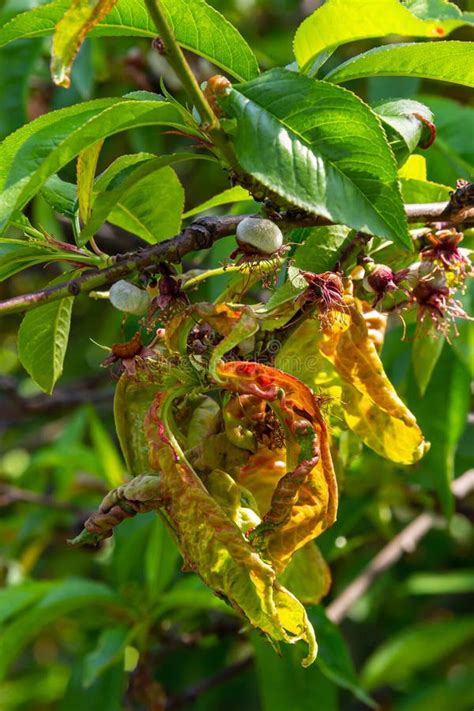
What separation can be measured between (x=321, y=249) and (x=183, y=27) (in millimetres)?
287

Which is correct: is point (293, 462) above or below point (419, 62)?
below

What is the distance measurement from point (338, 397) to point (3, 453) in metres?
2.62

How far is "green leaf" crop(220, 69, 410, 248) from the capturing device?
35.1 inches

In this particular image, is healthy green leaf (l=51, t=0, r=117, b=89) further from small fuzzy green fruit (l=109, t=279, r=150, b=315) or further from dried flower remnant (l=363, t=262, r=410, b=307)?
dried flower remnant (l=363, t=262, r=410, b=307)

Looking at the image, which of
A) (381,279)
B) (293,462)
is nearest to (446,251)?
(381,279)

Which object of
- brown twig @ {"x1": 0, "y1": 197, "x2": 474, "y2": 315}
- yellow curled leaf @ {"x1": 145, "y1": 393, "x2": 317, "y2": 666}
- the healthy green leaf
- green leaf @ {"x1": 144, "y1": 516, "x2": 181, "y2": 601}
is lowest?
green leaf @ {"x1": 144, "y1": 516, "x2": 181, "y2": 601}

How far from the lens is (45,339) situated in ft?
3.82

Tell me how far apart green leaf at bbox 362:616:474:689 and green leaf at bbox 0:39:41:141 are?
1.62 m

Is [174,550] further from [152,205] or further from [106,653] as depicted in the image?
[152,205]

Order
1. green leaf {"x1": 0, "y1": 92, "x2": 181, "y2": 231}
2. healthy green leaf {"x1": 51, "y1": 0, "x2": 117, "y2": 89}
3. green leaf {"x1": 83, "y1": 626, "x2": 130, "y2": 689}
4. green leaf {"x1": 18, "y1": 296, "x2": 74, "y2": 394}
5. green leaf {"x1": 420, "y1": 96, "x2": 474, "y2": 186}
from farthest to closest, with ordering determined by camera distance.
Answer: green leaf {"x1": 83, "y1": 626, "x2": 130, "y2": 689} → green leaf {"x1": 420, "y1": 96, "x2": 474, "y2": 186} → green leaf {"x1": 18, "y1": 296, "x2": 74, "y2": 394} → green leaf {"x1": 0, "y1": 92, "x2": 181, "y2": 231} → healthy green leaf {"x1": 51, "y1": 0, "x2": 117, "y2": 89}

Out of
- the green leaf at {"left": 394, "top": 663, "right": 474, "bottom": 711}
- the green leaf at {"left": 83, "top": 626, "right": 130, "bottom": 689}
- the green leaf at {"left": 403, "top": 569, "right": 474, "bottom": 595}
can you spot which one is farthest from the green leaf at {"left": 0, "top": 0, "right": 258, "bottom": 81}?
the green leaf at {"left": 394, "top": 663, "right": 474, "bottom": 711}

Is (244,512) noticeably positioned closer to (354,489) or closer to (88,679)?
(88,679)

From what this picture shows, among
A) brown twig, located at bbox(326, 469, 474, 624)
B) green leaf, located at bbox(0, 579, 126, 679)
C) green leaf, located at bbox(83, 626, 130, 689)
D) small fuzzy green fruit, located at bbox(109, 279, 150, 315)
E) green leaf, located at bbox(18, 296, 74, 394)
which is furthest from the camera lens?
brown twig, located at bbox(326, 469, 474, 624)

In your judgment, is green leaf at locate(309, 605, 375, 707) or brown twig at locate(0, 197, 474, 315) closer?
brown twig at locate(0, 197, 474, 315)
